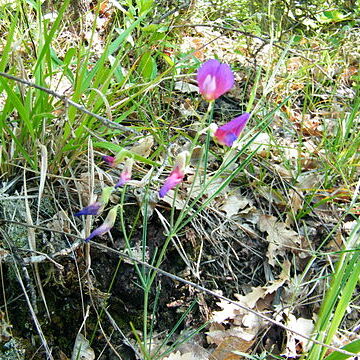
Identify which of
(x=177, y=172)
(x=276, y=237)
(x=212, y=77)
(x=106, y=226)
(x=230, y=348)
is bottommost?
(x=230, y=348)

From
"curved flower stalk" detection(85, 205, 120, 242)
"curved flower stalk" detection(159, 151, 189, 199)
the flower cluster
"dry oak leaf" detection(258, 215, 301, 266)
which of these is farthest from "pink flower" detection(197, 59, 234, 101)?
"dry oak leaf" detection(258, 215, 301, 266)

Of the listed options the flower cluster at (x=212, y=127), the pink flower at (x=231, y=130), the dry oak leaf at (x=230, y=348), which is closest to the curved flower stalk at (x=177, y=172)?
the flower cluster at (x=212, y=127)

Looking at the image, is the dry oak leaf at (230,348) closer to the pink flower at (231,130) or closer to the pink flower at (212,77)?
the pink flower at (231,130)

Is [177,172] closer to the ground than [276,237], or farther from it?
farther from it

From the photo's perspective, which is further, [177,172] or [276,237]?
[276,237]

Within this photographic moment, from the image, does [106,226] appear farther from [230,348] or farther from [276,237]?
[276,237]

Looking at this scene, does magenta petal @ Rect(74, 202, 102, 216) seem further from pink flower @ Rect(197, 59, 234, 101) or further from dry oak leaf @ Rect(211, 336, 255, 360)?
dry oak leaf @ Rect(211, 336, 255, 360)

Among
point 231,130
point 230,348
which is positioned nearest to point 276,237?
point 230,348

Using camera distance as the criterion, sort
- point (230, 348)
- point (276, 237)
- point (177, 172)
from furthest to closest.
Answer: point (276, 237)
point (230, 348)
point (177, 172)

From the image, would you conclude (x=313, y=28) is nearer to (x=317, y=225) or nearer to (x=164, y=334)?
(x=317, y=225)
